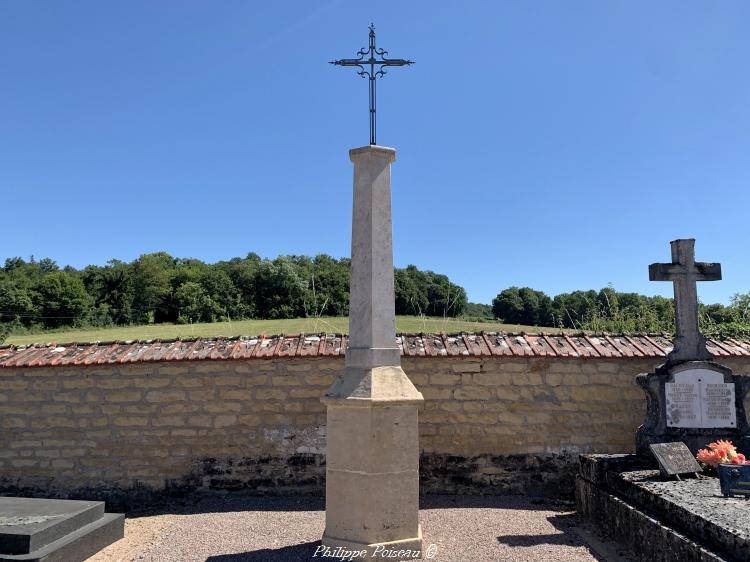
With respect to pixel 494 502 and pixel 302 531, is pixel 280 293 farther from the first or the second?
pixel 302 531

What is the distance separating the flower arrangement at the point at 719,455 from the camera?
5.34 metres

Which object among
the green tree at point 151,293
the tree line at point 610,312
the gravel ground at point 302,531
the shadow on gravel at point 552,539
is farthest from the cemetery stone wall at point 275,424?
the green tree at point 151,293

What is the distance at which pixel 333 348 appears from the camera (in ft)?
23.4

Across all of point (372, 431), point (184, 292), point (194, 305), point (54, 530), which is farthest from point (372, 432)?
point (184, 292)

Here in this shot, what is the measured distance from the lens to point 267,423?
709 cm

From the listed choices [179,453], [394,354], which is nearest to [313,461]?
[179,453]

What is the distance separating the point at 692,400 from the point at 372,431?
4087mm

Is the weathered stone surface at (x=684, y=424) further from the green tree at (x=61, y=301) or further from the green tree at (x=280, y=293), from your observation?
the green tree at (x=61, y=301)

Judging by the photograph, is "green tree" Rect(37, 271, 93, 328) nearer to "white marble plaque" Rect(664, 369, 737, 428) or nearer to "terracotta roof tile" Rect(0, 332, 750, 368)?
"terracotta roof tile" Rect(0, 332, 750, 368)

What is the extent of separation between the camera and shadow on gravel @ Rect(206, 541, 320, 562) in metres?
4.66

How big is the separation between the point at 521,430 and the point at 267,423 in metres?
3.30

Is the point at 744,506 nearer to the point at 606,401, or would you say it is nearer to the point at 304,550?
the point at 606,401

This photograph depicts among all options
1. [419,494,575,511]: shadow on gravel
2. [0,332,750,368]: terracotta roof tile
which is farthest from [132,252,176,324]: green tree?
[419,494,575,511]: shadow on gravel

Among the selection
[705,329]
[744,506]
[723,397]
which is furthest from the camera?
[705,329]
